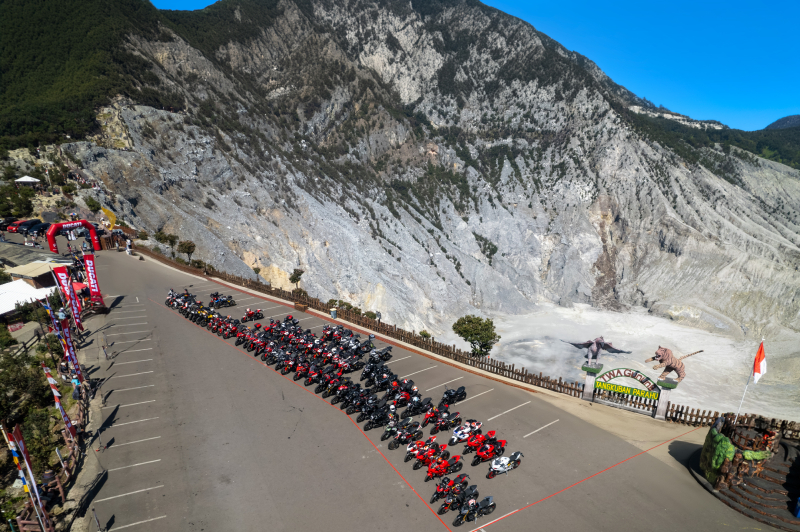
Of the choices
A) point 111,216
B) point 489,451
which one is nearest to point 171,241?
point 111,216

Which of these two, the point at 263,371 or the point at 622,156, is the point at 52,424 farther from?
the point at 622,156

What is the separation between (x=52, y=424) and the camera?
21.5 meters

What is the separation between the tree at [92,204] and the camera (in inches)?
2074

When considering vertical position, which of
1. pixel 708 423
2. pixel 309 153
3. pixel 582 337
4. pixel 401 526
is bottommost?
pixel 582 337

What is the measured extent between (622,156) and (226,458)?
110207 mm

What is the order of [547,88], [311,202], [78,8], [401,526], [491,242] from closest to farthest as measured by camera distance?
[401,526], [311,202], [78,8], [491,242], [547,88]

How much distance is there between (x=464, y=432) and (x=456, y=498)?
4281 mm

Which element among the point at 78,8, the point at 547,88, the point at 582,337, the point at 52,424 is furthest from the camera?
the point at 547,88

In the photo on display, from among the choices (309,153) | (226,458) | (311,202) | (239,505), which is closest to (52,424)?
(226,458)

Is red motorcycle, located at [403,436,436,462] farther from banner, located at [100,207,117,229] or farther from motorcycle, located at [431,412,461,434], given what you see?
banner, located at [100,207,117,229]

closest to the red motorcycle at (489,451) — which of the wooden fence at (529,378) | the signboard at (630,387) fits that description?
the wooden fence at (529,378)

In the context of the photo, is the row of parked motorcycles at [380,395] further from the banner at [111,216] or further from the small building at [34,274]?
the banner at [111,216]

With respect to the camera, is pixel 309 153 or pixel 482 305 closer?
pixel 482 305

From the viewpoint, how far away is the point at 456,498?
16.1m
